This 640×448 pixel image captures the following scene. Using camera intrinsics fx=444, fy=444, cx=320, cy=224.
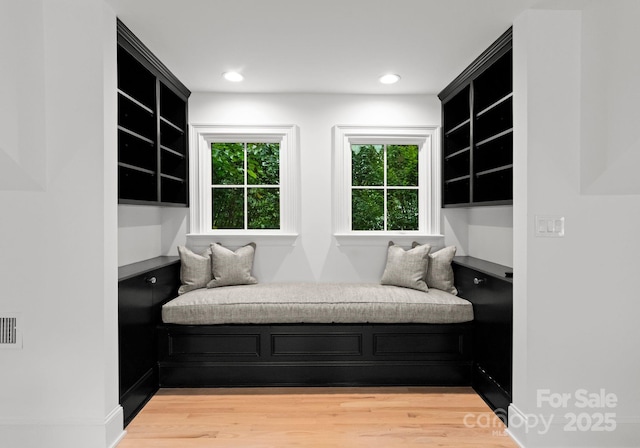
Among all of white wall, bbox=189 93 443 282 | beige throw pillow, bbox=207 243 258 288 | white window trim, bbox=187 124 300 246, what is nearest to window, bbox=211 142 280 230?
white window trim, bbox=187 124 300 246

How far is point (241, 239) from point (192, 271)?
0.60m

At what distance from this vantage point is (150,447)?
8.19 feet

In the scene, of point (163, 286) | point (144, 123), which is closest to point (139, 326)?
point (163, 286)

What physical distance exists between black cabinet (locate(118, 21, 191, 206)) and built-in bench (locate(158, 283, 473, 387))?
0.96m

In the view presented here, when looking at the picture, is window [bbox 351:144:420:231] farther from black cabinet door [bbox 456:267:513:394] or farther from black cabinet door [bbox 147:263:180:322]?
black cabinet door [bbox 147:263:180:322]

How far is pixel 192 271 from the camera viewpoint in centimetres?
377

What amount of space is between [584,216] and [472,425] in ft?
4.67

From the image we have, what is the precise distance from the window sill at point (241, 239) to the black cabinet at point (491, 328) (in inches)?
63.3

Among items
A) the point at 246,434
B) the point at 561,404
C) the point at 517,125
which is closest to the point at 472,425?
the point at 561,404

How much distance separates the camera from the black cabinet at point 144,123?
303 centimetres

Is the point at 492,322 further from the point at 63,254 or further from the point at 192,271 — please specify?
the point at 63,254

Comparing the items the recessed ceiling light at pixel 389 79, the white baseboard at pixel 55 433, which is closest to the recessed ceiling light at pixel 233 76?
the recessed ceiling light at pixel 389 79

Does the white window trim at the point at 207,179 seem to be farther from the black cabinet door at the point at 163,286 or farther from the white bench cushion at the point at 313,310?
the white bench cushion at the point at 313,310

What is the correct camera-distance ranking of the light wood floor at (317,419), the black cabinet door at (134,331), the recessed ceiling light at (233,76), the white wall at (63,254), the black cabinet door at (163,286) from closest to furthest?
the white wall at (63,254) < the light wood floor at (317,419) < the black cabinet door at (134,331) < the black cabinet door at (163,286) < the recessed ceiling light at (233,76)
